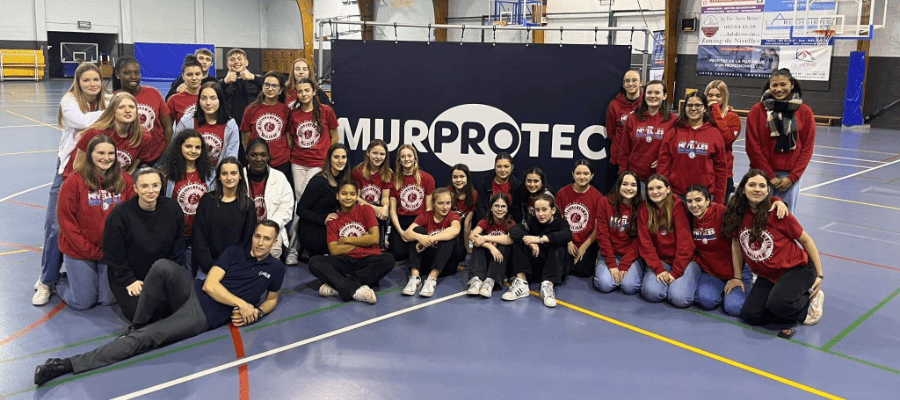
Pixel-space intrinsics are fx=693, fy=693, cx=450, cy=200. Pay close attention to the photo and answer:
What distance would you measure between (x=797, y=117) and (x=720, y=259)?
4.31 feet

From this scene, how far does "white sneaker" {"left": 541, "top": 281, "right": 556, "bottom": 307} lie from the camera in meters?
5.38

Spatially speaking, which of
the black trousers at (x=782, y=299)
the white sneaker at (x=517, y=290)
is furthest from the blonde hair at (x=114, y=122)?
the black trousers at (x=782, y=299)

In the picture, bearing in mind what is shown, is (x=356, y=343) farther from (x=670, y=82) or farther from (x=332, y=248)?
(x=670, y=82)

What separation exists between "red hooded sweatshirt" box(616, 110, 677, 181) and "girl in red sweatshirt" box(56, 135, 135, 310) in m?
4.10

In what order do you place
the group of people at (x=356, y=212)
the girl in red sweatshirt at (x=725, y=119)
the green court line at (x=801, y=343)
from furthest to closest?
the girl in red sweatshirt at (x=725, y=119) → the group of people at (x=356, y=212) → the green court line at (x=801, y=343)

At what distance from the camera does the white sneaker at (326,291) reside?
18.0 feet

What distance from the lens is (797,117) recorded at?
18.3 ft

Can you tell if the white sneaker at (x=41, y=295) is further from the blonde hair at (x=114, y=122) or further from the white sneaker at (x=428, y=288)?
the white sneaker at (x=428, y=288)

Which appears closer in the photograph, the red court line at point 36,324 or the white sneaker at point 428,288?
the red court line at point 36,324

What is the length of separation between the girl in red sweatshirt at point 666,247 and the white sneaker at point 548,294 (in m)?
0.74

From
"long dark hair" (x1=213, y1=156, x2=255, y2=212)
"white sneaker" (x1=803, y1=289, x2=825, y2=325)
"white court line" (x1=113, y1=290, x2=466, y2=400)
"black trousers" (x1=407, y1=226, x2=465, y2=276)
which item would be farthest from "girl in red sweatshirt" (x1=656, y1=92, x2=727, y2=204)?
"long dark hair" (x1=213, y1=156, x2=255, y2=212)

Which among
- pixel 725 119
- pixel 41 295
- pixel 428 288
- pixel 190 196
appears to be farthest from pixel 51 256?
pixel 725 119

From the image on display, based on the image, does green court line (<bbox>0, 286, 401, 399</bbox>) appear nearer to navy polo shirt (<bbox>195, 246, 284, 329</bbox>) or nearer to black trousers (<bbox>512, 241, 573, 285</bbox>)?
navy polo shirt (<bbox>195, 246, 284, 329</bbox>)

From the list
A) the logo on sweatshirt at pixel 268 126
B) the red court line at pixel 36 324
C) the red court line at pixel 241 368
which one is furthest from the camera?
the logo on sweatshirt at pixel 268 126
